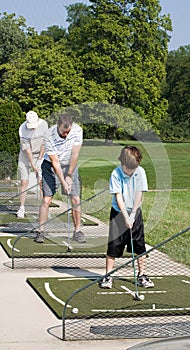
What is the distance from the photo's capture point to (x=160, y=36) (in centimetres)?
5384

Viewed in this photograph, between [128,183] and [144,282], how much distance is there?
990mm

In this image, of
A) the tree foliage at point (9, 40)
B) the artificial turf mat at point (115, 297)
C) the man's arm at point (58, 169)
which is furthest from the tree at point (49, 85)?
the artificial turf mat at point (115, 297)

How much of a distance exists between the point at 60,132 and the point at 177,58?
201 ft

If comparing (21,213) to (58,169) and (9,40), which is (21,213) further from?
(9,40)

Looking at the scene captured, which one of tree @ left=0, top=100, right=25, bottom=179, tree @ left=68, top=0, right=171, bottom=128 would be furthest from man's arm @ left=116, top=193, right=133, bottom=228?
tree @ left=68, top=0, right=171, bottom=128

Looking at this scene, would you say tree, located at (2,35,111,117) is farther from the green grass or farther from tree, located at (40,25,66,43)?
tree, located at (40,25,66,43)

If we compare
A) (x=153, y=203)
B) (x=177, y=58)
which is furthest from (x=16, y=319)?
(x=177, y=58)

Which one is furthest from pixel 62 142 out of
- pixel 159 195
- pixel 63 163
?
pixel 159 195

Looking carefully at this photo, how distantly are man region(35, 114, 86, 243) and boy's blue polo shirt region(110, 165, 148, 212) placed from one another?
217 centimetres

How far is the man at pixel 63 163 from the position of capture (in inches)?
392

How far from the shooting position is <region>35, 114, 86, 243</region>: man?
9.97 m

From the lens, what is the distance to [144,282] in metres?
7.58

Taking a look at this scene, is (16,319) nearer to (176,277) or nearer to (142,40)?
(176,277)

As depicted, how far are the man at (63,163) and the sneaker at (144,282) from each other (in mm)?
2279
